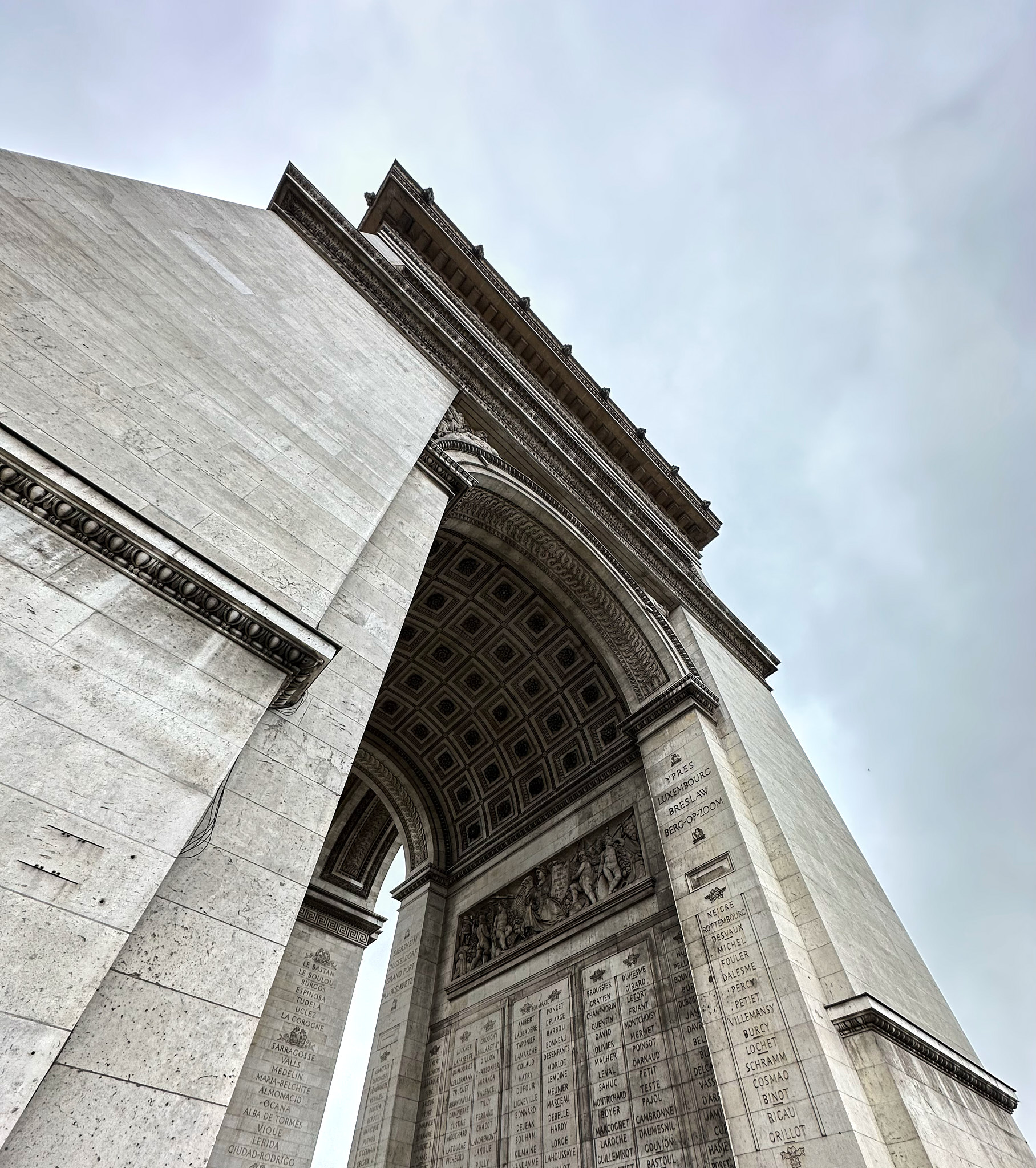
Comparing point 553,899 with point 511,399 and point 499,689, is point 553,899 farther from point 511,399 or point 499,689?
point 511,399

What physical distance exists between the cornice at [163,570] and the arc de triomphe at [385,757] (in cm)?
2

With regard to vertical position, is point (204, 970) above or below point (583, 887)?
below

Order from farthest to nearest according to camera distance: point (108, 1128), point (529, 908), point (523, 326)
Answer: point (523, 326) < point (529, 908) < point (108, 1128)

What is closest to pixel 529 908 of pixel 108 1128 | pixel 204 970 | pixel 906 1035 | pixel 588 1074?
pixel 588 1074

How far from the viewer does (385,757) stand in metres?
15.9

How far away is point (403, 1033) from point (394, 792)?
5127 millimetres

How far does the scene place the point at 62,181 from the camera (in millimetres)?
6707

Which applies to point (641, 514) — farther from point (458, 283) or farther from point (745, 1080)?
point (745, 1080)

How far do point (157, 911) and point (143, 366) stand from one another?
408 centimetres

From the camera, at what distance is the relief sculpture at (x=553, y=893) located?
11133 mm

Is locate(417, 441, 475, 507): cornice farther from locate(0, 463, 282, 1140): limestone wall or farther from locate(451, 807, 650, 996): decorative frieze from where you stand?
locate(451, 807, 650, 996): decorative frieze

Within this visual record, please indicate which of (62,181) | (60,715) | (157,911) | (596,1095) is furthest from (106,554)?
(596,1095)

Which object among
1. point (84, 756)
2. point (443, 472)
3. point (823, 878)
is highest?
point (443, 472)

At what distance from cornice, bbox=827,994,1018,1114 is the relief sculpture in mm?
3693
